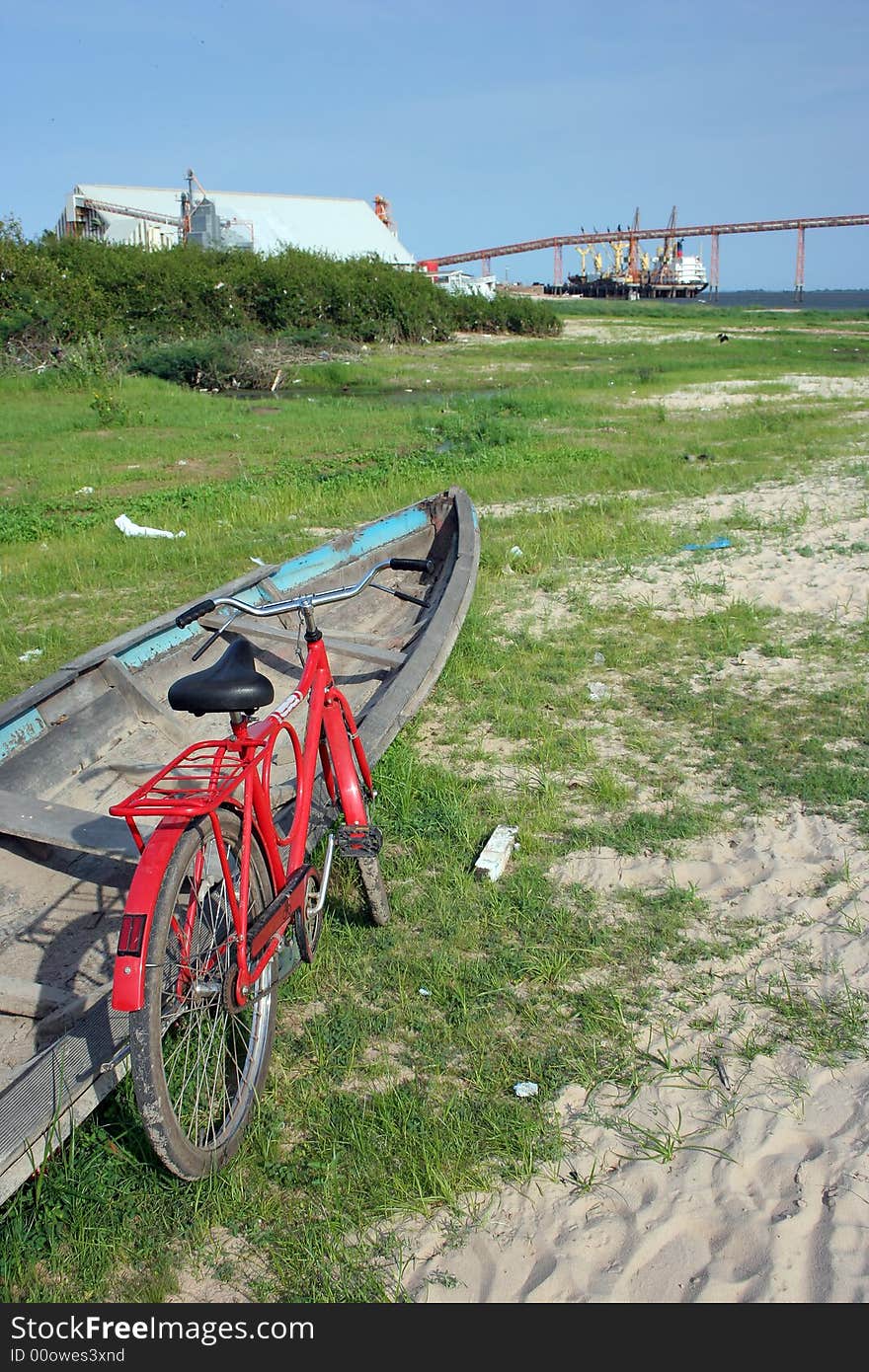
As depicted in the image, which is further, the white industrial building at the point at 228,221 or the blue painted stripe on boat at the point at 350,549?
the white industrial building at the point at 228,221

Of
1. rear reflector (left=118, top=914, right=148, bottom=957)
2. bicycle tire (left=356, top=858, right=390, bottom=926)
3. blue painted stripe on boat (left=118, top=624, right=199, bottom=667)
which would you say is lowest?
bicycle tire (left=356, top=858, right=390, bottom=926)

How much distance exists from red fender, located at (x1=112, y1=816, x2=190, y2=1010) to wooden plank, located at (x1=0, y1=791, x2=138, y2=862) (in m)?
0.75

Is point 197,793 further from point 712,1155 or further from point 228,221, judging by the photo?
point 228,221

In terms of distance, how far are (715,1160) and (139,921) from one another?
154cm

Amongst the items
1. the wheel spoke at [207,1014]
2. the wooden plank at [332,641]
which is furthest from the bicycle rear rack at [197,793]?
the wooden plank at [332,641]

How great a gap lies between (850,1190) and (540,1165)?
2.40ft

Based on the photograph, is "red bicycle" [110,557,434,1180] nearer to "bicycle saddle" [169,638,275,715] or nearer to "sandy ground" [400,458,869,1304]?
"bicycle saddle" [169,638,275,715]

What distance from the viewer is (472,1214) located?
2.42 meters

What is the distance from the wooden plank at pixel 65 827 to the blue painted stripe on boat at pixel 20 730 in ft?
2.47

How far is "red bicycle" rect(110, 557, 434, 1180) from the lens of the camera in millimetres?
2199

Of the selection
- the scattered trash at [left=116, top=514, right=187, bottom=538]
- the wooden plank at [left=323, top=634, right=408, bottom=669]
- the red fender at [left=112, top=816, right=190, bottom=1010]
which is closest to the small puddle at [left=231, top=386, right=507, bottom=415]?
the scattered trash at [left=116, top=514, right=187, bottom=538]

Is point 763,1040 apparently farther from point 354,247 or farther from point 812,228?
point 812,228

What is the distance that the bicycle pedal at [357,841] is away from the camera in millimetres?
3232

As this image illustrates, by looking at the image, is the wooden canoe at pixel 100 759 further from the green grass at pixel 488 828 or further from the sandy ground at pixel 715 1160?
the sandy ground at pixel 715 1160
